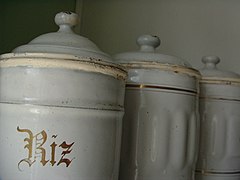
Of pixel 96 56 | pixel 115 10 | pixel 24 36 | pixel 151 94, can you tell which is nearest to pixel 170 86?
pixel 151 94

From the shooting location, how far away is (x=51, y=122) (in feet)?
1.27

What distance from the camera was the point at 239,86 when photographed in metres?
0.67

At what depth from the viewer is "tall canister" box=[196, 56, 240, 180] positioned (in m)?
0.66

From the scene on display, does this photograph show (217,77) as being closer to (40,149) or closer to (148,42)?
(148,42)

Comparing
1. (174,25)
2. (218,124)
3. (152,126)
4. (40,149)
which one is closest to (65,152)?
(40,149)

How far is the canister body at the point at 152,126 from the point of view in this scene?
515 mm

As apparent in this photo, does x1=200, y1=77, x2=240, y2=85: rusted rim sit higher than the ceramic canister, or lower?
higher

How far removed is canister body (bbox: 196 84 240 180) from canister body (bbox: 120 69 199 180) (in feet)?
0.47

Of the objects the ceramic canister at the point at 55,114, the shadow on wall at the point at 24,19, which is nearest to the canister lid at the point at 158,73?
the ceramic canister at the point at 55,114

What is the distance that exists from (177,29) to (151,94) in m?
0.41

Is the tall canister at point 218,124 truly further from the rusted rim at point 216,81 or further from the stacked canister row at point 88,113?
the stacked canister row at point 88,113

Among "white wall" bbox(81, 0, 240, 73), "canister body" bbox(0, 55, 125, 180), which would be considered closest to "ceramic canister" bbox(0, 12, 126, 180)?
"canister body" bbox(0, 55, 125, 180)

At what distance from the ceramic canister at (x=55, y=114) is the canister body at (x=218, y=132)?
0.29 m

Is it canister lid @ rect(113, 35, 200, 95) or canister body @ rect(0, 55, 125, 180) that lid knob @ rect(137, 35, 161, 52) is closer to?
canister lid @ rect(113, 35, 200, 95)
